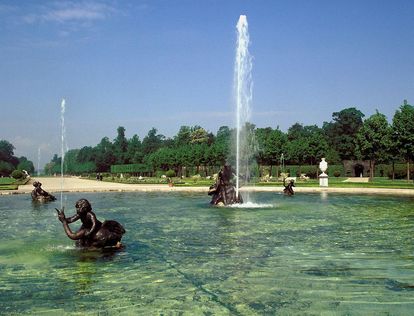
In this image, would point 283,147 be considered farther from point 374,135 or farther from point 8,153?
point 8,153

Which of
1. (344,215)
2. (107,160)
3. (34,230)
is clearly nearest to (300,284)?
(34,230)

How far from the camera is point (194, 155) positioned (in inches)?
3007

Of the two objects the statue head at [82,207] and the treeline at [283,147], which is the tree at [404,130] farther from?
the statue head at [82,207]

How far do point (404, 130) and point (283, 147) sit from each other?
2175cm

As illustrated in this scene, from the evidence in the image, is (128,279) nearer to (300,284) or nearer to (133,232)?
(300,284)

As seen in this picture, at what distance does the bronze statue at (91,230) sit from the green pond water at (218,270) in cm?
34

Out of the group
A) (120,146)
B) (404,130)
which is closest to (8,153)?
(120,146)

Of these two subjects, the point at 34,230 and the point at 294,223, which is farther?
the point at 294,223

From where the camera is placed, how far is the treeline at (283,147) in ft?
164

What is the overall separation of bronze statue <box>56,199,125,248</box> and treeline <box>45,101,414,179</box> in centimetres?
1534

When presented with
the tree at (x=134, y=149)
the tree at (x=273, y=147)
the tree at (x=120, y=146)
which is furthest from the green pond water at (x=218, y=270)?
the tree at (x=120, y=146)

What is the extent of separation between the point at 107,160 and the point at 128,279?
131 meters

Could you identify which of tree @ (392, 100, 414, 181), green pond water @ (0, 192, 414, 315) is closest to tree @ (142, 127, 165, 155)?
tree @ (392, 100, 414, 181)

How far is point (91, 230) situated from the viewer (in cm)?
1202
